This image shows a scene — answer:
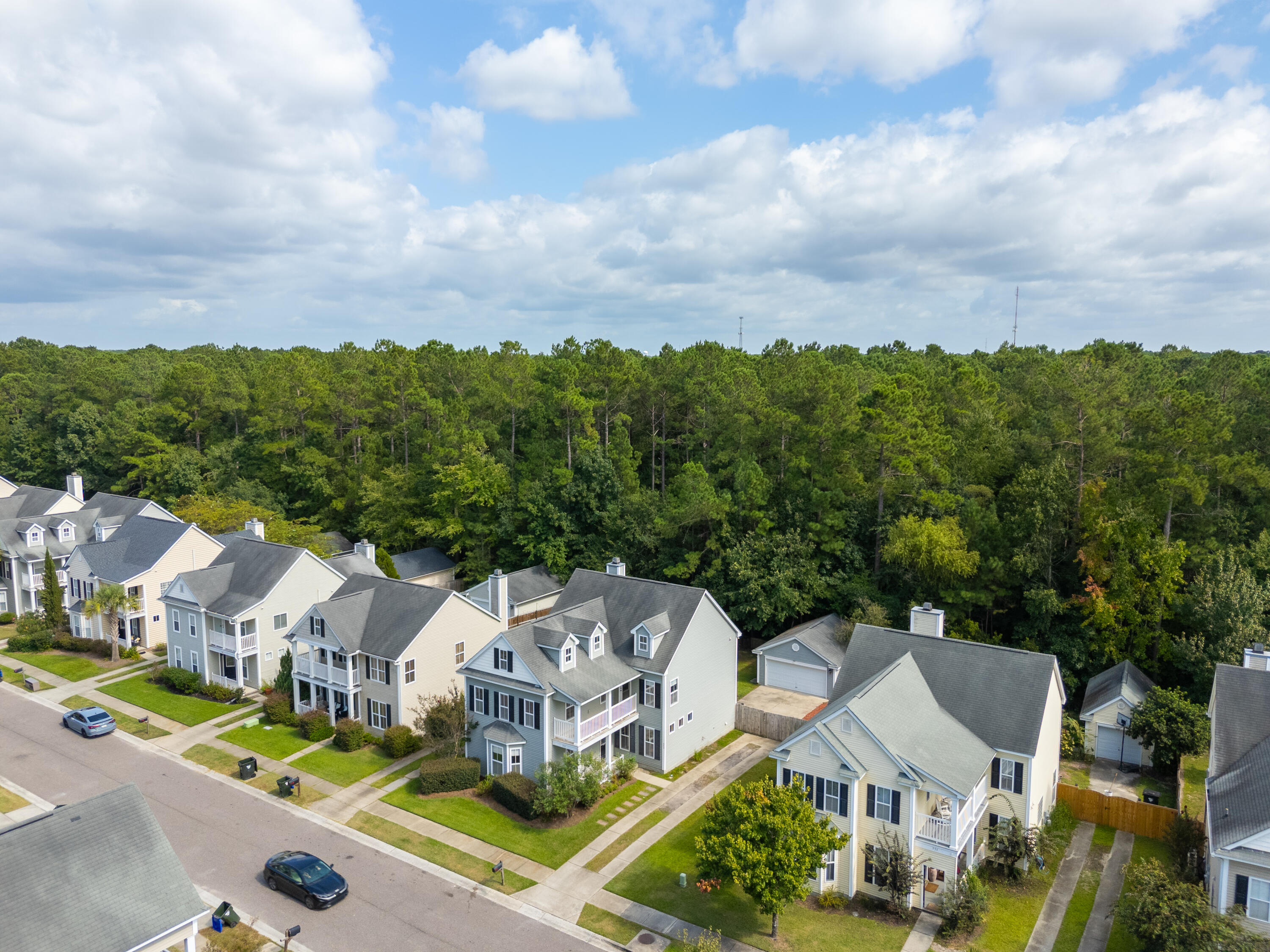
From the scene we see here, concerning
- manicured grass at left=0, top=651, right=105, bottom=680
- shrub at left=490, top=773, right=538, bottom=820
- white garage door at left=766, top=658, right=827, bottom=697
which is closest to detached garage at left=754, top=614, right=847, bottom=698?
white garage door at left=766, top=658, right=827, bottom=697

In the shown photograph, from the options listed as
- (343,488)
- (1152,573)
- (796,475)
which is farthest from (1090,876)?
(343,488)

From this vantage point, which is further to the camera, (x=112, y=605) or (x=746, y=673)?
(x=746, y=673)

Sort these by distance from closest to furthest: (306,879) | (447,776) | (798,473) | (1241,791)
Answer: (1241,791)
(306,879)
(447,776)
(798,473)

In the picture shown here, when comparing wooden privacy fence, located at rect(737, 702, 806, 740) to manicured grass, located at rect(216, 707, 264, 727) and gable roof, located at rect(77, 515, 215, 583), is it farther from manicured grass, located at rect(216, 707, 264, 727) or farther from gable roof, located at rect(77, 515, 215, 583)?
gable roof, located at rect(77, 515, 215, 583)

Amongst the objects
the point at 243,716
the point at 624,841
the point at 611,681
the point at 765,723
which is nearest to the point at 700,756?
the point at 765,723

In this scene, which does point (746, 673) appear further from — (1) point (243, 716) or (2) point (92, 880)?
(2) point (92, 880)

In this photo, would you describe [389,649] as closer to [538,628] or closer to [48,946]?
[538,628]

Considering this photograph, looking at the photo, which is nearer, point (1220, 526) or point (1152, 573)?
point (1152, 573)
